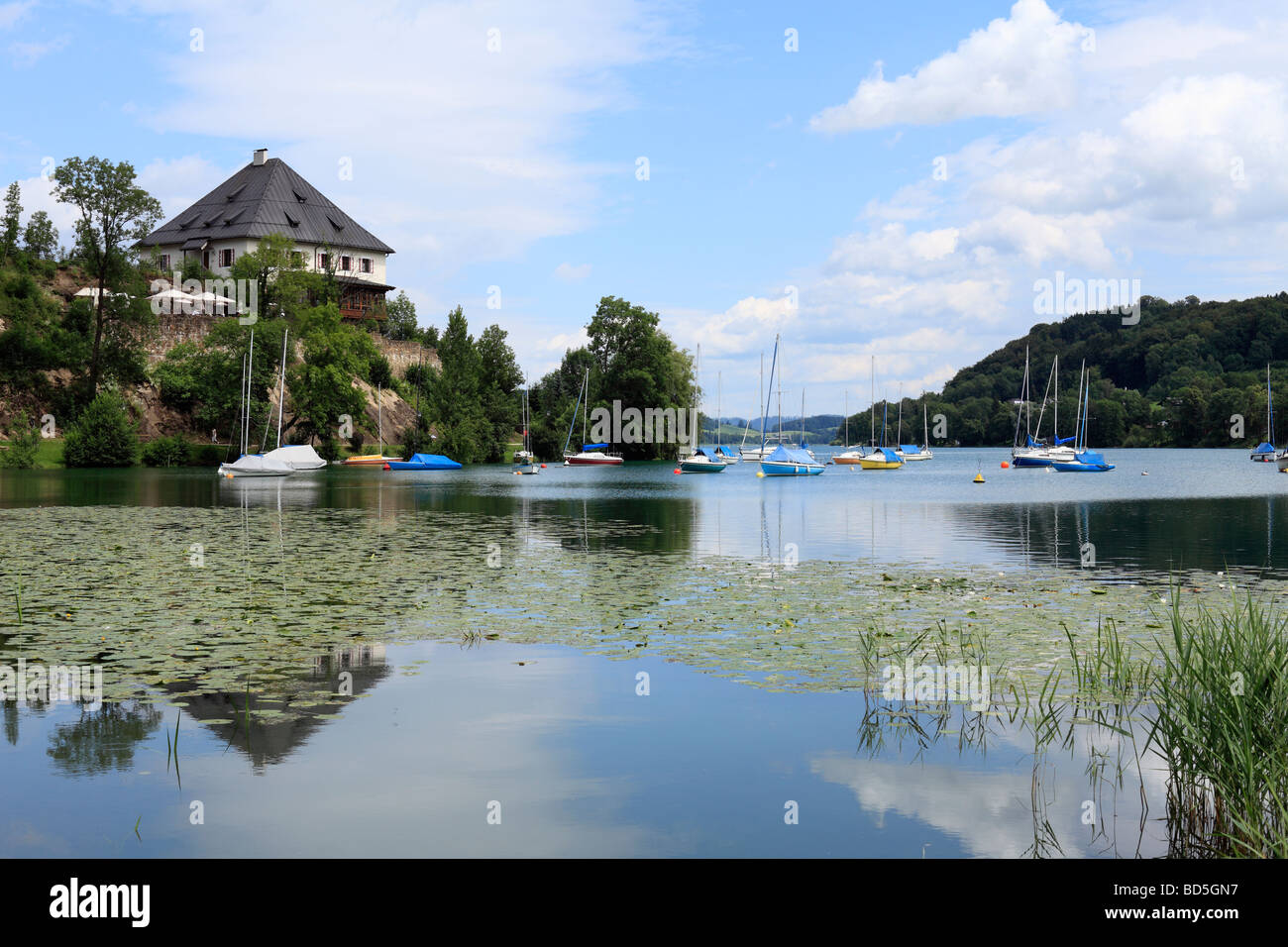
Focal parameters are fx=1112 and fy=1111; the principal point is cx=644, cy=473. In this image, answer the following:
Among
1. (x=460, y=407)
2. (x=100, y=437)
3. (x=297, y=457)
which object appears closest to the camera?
(x=100, y=437)

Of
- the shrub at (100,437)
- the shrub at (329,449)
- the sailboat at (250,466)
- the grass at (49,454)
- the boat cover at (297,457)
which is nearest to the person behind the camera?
the sailboat at (250,466)

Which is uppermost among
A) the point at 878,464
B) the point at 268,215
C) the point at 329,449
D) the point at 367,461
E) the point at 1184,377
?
the point at 268,215

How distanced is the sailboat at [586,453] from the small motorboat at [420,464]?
671 inches

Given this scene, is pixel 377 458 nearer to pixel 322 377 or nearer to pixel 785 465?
pixel 322 377

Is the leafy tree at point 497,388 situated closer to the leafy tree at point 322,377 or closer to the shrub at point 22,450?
the leafy tree at point 322,377

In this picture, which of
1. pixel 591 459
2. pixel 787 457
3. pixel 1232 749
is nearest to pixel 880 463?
pixel 591 459

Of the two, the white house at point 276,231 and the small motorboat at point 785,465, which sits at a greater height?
the white house at point 276,231

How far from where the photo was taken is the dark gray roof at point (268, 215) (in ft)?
343

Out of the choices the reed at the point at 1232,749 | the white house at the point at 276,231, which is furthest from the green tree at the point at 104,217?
the reed at the point at 1232,749

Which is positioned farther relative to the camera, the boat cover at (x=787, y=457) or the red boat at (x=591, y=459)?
the red boat at (x=591, y=459)

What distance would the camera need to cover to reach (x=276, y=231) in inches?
4038

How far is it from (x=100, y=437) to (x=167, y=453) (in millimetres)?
6085

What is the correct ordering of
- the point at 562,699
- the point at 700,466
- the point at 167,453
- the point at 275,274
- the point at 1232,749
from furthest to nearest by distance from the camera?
the point at 700,466
the point at 275,274
the point at 167,453
the point at 562,699
the point at 1232,749

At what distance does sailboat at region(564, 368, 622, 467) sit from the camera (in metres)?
103
